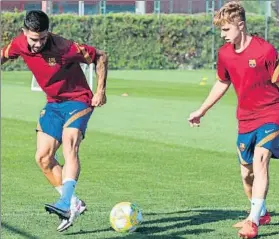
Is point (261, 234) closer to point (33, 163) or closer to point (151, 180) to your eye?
point (151, 180)

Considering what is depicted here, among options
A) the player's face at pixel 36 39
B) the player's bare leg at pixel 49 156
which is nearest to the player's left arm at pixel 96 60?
the player's face at pixel 36 39

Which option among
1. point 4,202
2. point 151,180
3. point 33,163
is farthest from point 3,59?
point 33,163

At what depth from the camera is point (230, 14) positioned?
820 centimetres

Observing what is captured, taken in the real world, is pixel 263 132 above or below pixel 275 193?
above

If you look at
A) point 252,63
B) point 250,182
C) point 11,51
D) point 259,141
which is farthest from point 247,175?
point 11,51

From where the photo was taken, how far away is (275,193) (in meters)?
11.0

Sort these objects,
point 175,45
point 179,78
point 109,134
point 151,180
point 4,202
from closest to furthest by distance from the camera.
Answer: point 4,202, point 151,180, point 109,134, point 179,78, point 175,45

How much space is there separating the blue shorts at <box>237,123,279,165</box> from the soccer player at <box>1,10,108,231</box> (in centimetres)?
128

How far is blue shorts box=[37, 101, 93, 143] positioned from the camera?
8742 mm

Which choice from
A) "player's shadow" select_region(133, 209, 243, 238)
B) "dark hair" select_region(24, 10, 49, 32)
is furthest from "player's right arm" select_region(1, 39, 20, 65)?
"player's shadow" select_region(133, 209, 243, 238)

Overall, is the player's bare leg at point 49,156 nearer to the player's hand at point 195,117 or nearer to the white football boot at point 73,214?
the white football boot at point 73,214

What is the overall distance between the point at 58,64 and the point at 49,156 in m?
0.87

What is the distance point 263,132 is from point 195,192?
9.35ft

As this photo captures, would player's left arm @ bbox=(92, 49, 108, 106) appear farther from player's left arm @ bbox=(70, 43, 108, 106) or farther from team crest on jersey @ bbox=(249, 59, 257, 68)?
team crest on jersey @ bbox=(249, 59, 257, 68)
